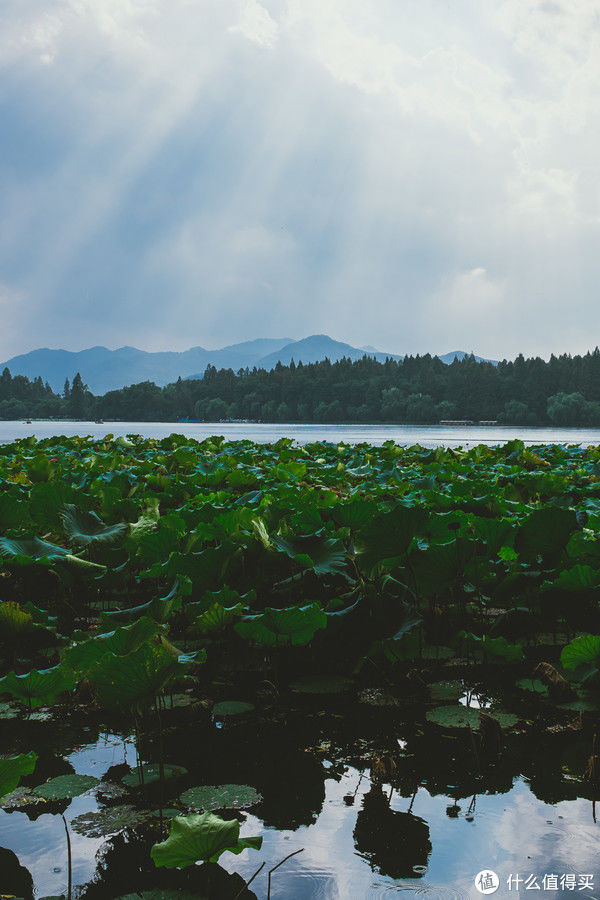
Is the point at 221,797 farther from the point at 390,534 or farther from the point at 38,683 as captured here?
the point at 390,534

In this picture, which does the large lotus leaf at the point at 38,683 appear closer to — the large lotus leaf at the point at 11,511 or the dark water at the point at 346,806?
the dark water at the point at 346,806

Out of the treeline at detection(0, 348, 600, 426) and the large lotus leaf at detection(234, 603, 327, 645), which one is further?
the treeline at detection(0, 348, 600, 426)

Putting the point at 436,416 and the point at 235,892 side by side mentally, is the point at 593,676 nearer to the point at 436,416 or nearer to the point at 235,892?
the point at 235,892

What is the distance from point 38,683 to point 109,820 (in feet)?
1.58

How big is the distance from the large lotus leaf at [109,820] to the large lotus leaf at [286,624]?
704 mm

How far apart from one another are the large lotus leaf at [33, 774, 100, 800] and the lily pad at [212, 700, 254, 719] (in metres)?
0.60

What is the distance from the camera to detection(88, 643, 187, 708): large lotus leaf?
179 cm

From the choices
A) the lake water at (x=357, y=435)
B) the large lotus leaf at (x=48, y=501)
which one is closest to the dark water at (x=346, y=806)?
the large lotus leaf at (x=48, y=501)

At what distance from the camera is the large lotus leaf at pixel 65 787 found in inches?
79.6

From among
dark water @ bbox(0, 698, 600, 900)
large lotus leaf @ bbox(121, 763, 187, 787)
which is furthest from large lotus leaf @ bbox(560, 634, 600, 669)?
large lotus leaf @ bbox(121, 763, 187, 787)

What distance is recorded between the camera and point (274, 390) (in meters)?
108

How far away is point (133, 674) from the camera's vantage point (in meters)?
1.83

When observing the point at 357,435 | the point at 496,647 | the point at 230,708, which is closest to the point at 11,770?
the point at 230,708

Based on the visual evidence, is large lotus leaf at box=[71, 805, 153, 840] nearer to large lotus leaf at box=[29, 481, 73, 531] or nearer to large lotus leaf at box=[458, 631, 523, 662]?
large lotus leaf at box=[458, 631, 523, 662]
